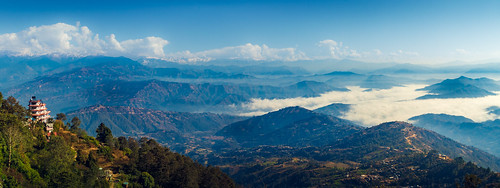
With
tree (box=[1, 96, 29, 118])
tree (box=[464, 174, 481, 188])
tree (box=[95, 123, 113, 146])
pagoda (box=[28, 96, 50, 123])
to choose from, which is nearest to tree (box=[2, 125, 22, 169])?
tree (box=[1, 96, 29, 118])

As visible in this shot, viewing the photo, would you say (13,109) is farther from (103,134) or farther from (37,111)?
(103,134)

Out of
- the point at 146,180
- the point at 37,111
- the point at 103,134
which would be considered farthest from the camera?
the point at 103,134

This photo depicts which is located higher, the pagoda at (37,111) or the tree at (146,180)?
the pagoda at (37,111)

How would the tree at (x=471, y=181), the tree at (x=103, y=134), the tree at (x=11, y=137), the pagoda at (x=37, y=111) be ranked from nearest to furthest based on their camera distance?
the tree at (x=11, y=137) < the tree at (x=471, y=181) < the pagoda at (x=37, y=111) < the tree at (x=103, y=134)

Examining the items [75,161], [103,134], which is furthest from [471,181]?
[103,134]

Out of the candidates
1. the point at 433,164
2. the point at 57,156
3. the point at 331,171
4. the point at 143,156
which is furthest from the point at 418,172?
the point at 57,156

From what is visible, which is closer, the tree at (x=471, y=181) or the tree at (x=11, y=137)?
the tree at (x=11, y=137)

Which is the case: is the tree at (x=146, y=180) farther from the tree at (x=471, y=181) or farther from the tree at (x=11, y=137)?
the tree at (x=471, y=181)

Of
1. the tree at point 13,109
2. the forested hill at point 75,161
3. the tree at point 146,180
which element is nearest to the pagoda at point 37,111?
the tree at point 13,109

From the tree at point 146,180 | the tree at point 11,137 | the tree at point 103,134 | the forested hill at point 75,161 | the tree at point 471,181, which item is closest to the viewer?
the forested hill at point 75,161

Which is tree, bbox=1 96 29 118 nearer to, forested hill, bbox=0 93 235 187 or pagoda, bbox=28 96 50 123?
forested hill, bbox=0 93 235 187
